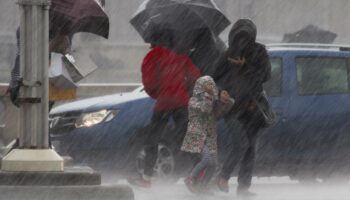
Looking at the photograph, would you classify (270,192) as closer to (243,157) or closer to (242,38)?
(243,157)

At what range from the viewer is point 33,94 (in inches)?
323

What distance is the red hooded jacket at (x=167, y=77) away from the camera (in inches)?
472

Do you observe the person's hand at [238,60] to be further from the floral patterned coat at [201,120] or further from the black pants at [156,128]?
the black pants at [156,128]

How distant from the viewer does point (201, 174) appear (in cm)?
1160

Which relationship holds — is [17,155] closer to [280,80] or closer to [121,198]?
[121,198]

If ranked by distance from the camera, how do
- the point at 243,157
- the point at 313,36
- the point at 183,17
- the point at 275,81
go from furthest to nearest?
1. the point at 313,36
2. the point at 275,81
3. the point at 183,17
4. the point at 243,157

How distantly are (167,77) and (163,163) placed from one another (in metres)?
0.94

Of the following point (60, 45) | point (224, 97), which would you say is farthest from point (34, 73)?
point (224, 97)

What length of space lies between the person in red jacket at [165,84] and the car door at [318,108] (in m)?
1.39

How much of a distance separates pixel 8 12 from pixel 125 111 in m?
39.7

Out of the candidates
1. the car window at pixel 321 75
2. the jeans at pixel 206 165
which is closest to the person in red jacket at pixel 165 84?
the jeans at pixel 206 165

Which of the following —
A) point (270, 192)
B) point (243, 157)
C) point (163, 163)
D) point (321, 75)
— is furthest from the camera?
point (321, 75)

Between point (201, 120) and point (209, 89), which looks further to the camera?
point (201, 120)

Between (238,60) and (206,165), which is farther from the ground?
(238,60)
